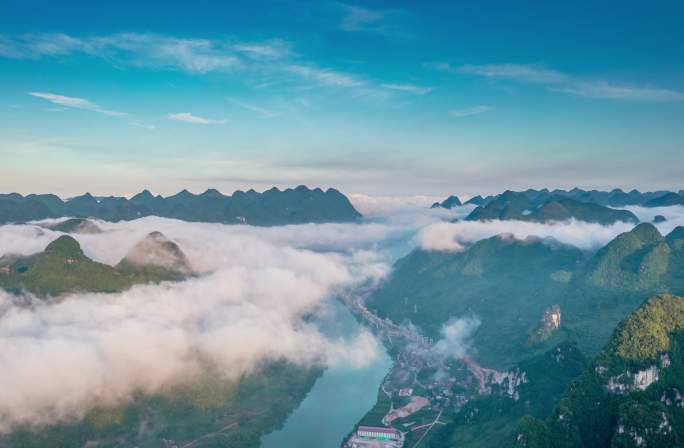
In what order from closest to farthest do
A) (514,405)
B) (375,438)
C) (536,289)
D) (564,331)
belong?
(514,405), (375,438), (564,331), (536,289)

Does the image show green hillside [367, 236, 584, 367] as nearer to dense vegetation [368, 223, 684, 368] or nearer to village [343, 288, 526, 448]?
dense vegetation [368, 223, 684, 368]

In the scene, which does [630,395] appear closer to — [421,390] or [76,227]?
[421,390]

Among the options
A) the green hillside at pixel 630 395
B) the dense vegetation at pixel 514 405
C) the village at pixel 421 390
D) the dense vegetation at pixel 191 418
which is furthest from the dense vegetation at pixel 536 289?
the dense vegetation at pixel 191 418

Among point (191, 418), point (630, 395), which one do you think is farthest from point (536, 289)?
point (191, 418)

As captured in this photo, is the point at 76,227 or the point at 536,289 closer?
the point at 536,289

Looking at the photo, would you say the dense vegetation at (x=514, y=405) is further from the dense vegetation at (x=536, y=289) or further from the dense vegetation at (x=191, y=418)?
the dense vegetation at (x=191, y=418)

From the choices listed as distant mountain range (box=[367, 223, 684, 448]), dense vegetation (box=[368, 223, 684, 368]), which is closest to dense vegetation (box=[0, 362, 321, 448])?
distant mountain range (box=[367, 223, 684, 448])

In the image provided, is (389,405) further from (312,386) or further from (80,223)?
(80,223)

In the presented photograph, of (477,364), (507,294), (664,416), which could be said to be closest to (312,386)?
(477,364)

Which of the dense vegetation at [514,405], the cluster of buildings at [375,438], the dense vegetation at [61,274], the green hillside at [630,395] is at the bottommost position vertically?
the cluster of buildings at [375,438]
